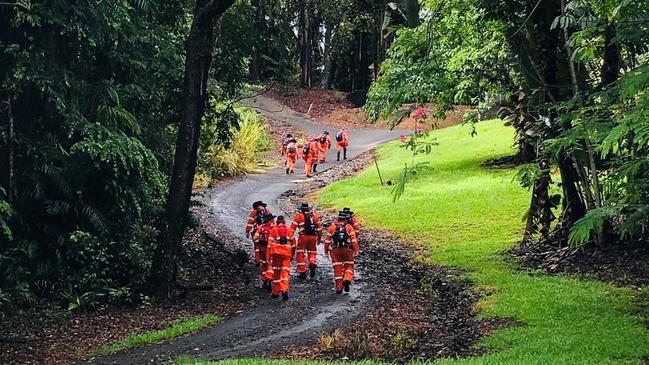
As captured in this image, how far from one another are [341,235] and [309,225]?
4.59 feet

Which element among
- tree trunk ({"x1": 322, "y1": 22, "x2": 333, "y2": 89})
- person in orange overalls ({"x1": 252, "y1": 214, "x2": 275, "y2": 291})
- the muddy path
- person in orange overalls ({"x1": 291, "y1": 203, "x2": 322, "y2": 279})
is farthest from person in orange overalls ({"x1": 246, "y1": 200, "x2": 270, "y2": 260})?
tree trunk ({"x1": 322, "y1": 22, "x2": 333, "y2": 89})

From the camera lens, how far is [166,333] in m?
11.4

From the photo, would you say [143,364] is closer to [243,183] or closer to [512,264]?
[512,264]

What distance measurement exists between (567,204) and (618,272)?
236 centimetres

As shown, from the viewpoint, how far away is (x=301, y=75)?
5862 centimetres

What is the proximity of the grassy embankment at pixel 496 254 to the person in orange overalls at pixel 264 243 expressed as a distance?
4.09 meters

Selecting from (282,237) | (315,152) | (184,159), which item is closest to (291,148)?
(315,152)

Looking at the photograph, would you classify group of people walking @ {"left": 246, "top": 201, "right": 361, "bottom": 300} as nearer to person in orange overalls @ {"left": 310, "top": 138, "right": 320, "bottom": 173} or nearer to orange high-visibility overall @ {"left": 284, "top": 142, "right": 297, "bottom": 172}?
orange high-visibility overall @ {"left": 284, "top": 142, "right": 297, "bottom": 172}

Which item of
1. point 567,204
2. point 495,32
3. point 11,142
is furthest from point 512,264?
point 11,142

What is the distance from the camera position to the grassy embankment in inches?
365

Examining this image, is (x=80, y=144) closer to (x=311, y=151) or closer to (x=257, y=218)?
(x=257, y=218)

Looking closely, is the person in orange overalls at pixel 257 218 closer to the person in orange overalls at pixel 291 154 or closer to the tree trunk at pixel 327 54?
the person in orange overalls at pixel 291 154

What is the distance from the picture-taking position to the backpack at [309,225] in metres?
15.3

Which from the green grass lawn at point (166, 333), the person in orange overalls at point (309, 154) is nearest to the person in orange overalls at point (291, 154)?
the person in orange overalls at point (309, 154)
